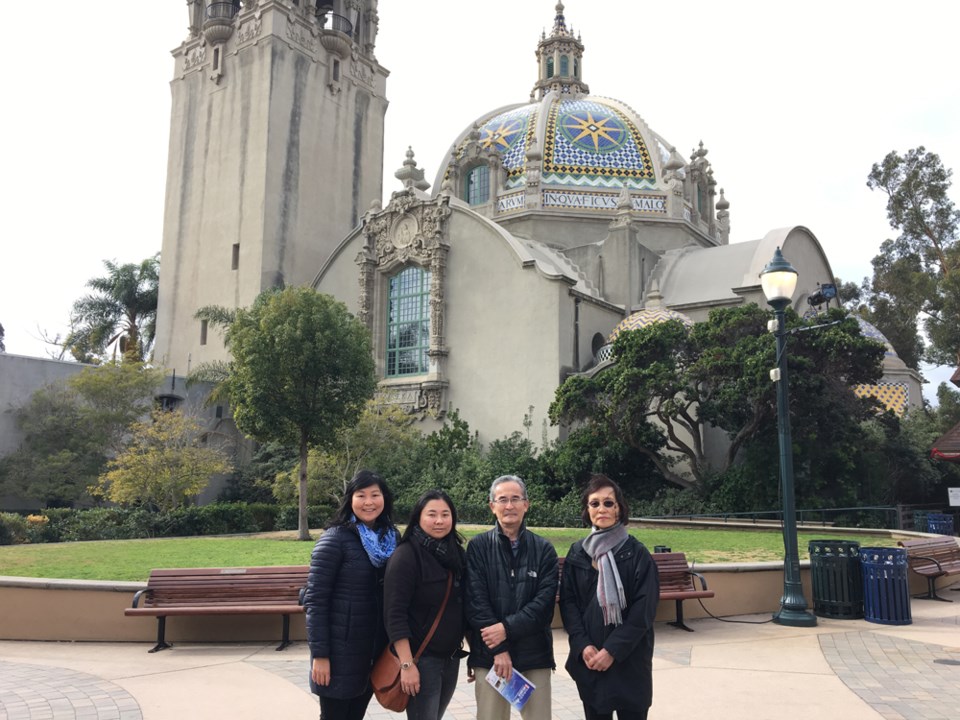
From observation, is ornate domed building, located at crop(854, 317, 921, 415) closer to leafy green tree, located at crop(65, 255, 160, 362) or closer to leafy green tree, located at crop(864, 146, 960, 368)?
leafy green tree, located at crop(864, 146, 960, 368)

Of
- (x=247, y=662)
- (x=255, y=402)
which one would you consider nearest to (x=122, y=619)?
(x=247, y=662)

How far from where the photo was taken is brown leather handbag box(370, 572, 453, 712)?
4156 millimetres

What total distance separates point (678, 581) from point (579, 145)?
2807 centimetres

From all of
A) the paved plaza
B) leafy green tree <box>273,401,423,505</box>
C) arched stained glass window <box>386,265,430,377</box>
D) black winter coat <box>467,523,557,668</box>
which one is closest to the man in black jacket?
black winter coat <box>467,523,557,668</box>

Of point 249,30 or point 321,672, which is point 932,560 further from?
point 249,30

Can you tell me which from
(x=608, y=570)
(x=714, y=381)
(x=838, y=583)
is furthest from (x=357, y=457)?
(x=608, y=570)

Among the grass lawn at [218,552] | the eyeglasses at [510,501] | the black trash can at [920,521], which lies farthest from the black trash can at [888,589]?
the black trash can at [920,521]

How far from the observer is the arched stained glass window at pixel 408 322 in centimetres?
3153

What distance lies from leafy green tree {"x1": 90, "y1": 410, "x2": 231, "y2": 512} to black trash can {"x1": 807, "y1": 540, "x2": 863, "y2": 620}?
57.2 feet

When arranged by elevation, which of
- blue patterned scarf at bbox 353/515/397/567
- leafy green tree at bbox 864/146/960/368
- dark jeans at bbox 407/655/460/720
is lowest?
dark jeans at bbox 407/655/460/720

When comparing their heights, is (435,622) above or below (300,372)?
below

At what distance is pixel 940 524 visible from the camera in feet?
72.5

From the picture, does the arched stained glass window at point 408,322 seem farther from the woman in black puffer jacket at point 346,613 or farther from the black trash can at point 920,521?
the woman in black puffer jacket at point 346,613

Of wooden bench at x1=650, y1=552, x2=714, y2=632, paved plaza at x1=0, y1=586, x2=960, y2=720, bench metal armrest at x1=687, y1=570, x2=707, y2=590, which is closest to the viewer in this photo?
paved plaza at x1=0, y1=586, x2=960, y2=720
